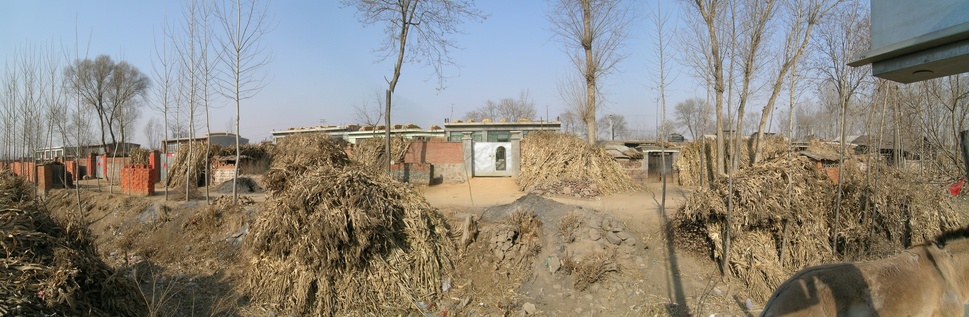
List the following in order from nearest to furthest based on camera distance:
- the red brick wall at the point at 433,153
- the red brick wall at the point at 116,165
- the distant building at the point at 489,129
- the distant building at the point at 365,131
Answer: the red brick wall at the point at 433,153
the red brick wall at the point at 116,165
the distant building at the point at 365,131
the distant building at the point at 489,129

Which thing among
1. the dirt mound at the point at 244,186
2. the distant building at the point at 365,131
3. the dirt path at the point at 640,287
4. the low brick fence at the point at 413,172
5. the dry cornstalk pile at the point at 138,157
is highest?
the distant building at the point at 365,131

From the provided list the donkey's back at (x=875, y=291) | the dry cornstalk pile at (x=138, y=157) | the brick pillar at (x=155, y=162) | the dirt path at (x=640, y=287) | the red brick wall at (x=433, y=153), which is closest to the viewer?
the donkey's back at (x=875, y=291)

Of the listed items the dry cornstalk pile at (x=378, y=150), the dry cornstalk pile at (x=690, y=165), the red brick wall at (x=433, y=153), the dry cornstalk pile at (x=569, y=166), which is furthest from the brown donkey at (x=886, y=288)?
the red brick wall at (x=433, y=153)

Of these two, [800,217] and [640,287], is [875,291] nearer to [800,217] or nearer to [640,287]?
[640,287]

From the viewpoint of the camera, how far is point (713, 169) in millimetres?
17312

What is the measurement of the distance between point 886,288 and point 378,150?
53.3 feet

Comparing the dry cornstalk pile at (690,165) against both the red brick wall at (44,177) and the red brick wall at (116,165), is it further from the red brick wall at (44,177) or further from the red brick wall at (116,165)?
the red brick wall at (116,165)

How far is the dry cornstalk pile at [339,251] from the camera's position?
26.2 feet

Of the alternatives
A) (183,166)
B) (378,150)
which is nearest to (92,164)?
(183,166)

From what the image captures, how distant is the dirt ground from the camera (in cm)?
810

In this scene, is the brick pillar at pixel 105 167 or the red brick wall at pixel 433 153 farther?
the brick pillar at pixel 105 167

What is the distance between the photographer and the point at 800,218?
830 cm

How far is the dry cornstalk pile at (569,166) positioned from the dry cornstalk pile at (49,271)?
36.1 feet

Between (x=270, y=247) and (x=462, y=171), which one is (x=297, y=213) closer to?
(x=270, y=247)
